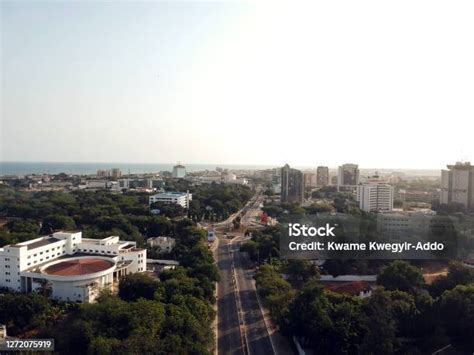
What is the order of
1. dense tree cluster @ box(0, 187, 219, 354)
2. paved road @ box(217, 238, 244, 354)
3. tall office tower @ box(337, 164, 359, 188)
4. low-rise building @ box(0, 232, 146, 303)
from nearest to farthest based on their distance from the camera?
1. dense tree cluster @ box(0, 187, 219, 354)
2. paved road @ box(217, 238, 244, 354)
3. low-rise building @ box(0, 232, 146, 303)
4. tall office tower @ box(337, 164, 359, 188)

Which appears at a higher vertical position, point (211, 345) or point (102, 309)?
point (102, 309)

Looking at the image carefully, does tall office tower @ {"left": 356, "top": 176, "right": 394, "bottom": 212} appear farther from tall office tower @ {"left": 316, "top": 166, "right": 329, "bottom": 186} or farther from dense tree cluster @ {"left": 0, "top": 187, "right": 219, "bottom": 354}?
tall office tower @ {"left": 316, "top": 166, "right": 329, "bottom": 186}

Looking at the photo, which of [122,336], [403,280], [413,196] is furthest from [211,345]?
[413,196]

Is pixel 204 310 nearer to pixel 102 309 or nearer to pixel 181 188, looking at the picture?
pixel 102 309

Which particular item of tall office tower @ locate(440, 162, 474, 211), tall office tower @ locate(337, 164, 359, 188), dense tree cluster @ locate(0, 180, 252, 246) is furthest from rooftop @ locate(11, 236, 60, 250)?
tall office tower @ locate(337, 164, 359, 188)

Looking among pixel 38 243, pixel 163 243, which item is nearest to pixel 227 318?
pixel 38 243

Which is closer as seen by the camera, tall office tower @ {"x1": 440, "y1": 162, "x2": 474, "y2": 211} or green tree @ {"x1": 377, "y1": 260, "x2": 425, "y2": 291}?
green tree @ {"x1": 377, "y1": 260, "x2": 425, "y2": 291}

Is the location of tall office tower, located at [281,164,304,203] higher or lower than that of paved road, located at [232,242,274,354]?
higher
